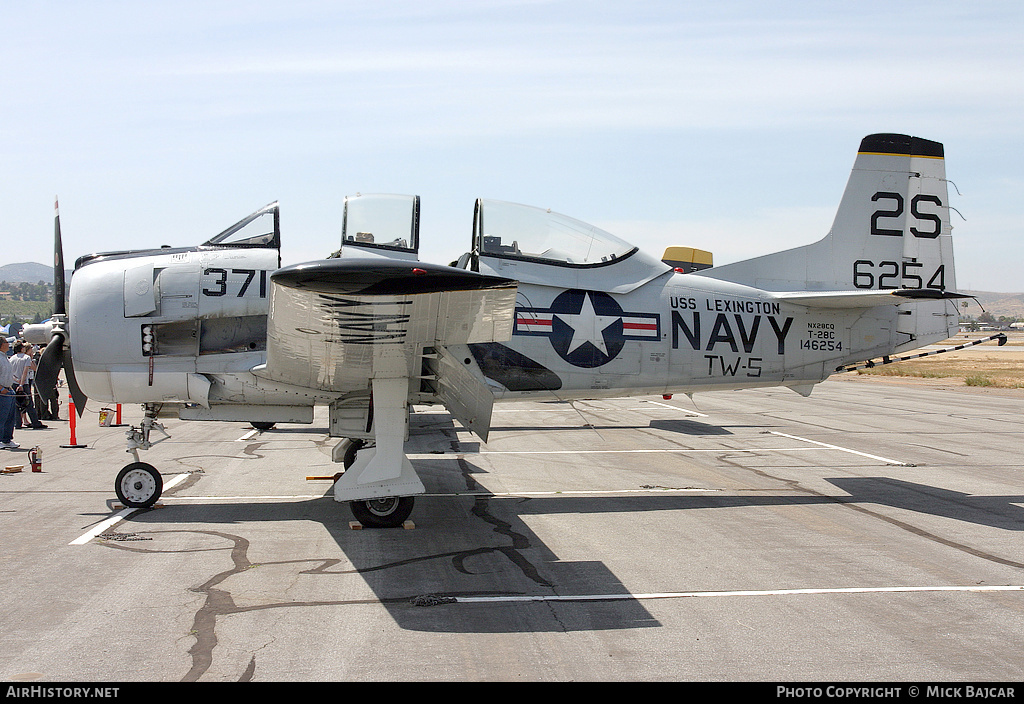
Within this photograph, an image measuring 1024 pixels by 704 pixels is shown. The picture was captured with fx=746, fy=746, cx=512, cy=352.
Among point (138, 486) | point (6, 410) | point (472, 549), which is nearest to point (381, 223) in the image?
point (472, 549)

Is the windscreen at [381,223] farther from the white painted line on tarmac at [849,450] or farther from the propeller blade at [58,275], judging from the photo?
the white painted line on tarmac at [849,450]

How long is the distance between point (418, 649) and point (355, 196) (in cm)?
515

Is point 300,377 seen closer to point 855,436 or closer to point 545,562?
point 545,562

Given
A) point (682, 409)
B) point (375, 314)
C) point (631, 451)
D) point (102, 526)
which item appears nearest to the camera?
point (375, 314)

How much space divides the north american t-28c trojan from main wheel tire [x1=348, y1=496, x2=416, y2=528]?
0.01 meters

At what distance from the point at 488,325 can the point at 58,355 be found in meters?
5.22

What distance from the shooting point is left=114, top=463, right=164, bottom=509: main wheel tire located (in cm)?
818

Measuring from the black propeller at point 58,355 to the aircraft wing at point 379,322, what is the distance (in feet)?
7.44

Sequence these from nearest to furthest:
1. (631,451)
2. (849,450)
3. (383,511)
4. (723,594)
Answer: (723,594)
(383,511)
(631,451)
(849,450)

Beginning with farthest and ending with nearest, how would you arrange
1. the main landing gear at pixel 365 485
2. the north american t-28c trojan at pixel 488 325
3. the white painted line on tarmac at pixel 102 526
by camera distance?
1. the north american t-28c trojan at pixel 488 325
2. the main landing gear at pixel 365 485
3. the white painted line on tarmac at pixel 102 526

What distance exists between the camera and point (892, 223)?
1036 cm

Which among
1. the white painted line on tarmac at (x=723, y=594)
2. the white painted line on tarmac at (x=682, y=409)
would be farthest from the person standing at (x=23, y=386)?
the white painted line on tarmac at (x=682, y=409)

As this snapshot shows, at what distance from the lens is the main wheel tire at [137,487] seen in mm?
8180

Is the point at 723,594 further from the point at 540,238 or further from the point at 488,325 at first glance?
the point at 540,238
